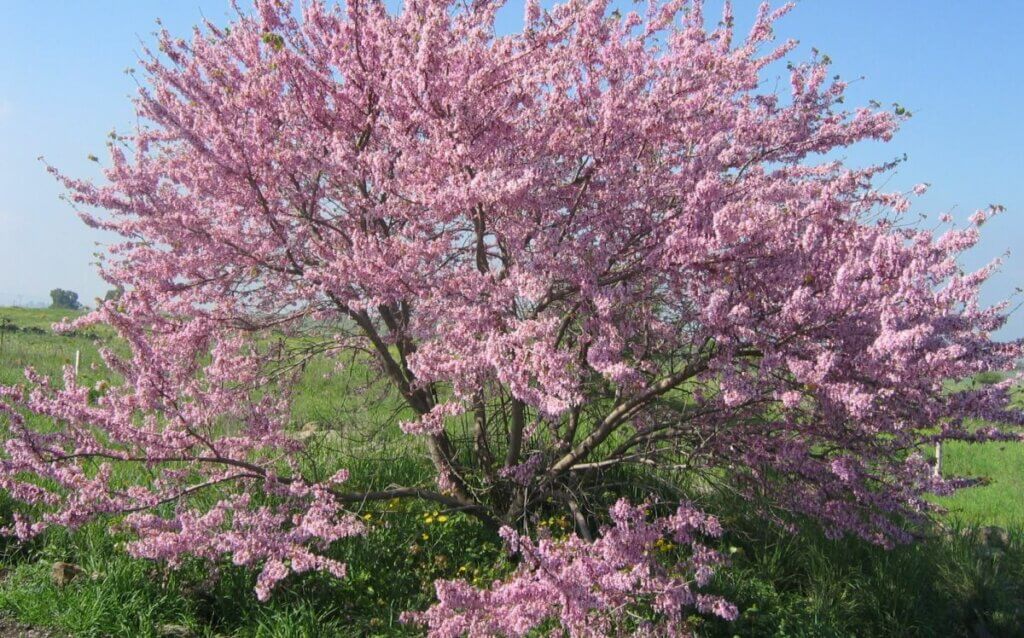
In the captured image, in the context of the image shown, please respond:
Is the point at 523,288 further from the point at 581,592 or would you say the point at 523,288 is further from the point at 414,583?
the point at 414,583

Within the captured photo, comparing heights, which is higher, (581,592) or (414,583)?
(581,592)

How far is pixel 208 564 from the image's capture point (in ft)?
15.4

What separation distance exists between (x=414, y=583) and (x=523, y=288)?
2288 millimetres

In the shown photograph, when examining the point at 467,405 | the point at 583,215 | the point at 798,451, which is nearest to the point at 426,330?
the point at 467,405

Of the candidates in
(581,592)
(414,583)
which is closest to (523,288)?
(581,592)

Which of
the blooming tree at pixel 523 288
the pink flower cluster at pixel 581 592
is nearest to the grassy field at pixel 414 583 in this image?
the blooming tree at pixel 523 288

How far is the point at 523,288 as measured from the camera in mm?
3986

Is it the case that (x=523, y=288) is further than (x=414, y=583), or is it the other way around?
(x=414, y=583)

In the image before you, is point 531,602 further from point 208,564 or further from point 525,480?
point 208,564

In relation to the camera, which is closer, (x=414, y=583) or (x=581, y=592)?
(x=581, y=592)

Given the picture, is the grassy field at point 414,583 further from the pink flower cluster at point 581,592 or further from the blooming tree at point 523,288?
the pink flower cluster at point 581,592

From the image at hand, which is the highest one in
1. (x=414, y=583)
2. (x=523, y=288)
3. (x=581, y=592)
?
(x=523, y=288)

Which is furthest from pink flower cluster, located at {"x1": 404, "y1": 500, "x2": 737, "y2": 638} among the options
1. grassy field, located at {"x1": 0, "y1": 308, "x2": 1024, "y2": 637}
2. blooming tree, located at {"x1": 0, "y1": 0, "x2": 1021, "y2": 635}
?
grassy field, located at {"x1": 0, "y1": 308, "x2": 1024, "y2": 637}

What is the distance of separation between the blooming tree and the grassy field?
0.30 m
